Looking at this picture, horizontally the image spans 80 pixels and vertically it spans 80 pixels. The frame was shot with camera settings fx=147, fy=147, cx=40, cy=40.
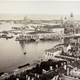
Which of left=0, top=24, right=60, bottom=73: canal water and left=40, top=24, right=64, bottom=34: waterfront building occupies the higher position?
left=40, top=24, right=64, bottom=34: waterfront building

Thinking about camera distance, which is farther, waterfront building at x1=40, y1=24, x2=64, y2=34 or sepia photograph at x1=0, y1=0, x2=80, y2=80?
waterfront building at x1=40, y1=24, x2=64, y2=34

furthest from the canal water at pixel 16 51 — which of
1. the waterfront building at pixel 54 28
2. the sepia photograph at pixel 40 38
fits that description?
the waterfront building at pixel 54 28

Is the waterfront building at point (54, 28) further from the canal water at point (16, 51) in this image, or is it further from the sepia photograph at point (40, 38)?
the canal water at point (16, 51)
